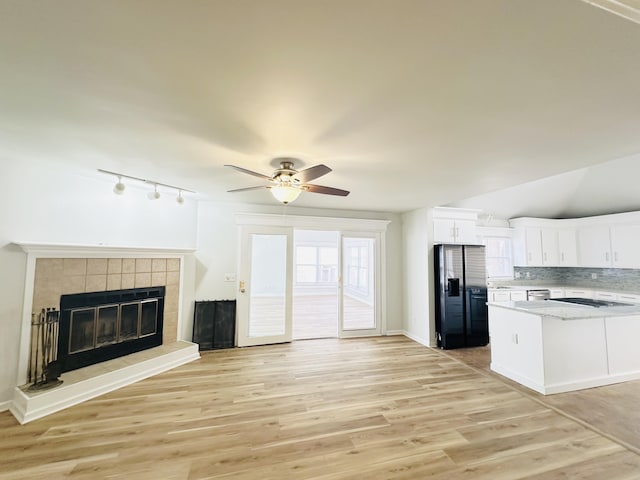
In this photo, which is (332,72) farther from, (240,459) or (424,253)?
(424,253)

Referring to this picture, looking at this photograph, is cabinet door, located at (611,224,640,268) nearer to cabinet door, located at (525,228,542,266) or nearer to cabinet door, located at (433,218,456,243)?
cabinet door, located at (525,228,542,266)

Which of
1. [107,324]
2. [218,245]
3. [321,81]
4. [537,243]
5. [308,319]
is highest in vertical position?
[321,81]

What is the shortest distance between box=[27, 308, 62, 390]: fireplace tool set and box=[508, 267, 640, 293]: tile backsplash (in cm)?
787

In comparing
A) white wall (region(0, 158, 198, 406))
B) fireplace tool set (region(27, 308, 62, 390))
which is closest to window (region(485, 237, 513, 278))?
white wall (region(0, 158, 198, 406))

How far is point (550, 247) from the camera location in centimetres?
597

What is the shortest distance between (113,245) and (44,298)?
2.92 ft

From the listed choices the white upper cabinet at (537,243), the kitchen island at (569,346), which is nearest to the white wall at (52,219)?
the kitchen island at (569,346)

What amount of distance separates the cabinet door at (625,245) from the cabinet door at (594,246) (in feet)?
0.33

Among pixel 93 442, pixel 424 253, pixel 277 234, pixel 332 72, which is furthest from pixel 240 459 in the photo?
pixel 424 253

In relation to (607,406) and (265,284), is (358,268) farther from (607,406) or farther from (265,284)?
(607,406)

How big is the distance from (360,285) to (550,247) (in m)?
4.41

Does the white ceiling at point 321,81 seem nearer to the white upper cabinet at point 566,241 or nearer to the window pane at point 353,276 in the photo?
the window pane at point 353,276

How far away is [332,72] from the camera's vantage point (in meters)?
1.35

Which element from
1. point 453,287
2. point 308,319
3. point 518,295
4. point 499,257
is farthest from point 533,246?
point 308,319
